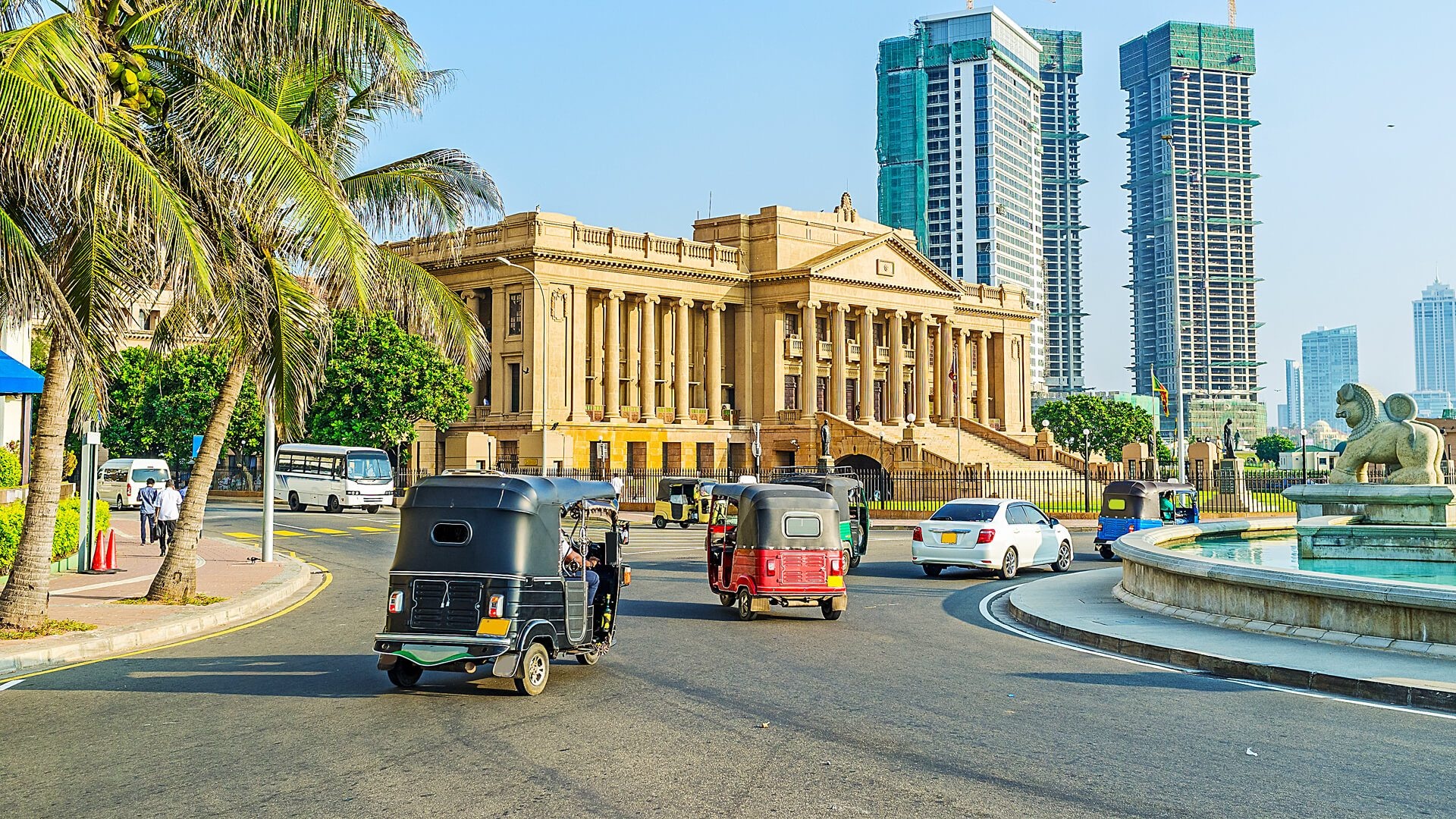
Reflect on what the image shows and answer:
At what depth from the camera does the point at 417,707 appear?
33.7ft

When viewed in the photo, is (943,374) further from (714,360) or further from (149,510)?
(149,510)

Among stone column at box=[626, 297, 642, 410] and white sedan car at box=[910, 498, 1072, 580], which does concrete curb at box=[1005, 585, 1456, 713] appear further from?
stone column at box=[626, 297, 642, 410]

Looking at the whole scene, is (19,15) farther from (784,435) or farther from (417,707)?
(784,435)

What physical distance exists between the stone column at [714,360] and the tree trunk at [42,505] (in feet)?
199

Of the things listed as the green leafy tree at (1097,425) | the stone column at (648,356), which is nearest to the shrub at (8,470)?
the stone column at (648,356)

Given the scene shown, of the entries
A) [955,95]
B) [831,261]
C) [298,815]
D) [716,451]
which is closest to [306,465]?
[716,451]

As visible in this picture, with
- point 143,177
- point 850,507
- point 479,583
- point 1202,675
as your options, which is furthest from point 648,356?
point 479,583

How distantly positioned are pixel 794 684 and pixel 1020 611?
6.79 meters

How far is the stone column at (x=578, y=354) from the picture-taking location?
68000 mm

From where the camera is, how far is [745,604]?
1706cm

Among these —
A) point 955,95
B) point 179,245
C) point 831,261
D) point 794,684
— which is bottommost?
point 794,684

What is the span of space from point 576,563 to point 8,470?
18444 mm

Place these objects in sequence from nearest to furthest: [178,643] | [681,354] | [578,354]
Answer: [178,643] < [578,354] < [681,354]

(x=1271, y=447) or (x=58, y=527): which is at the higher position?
(x=1271, y=447)
